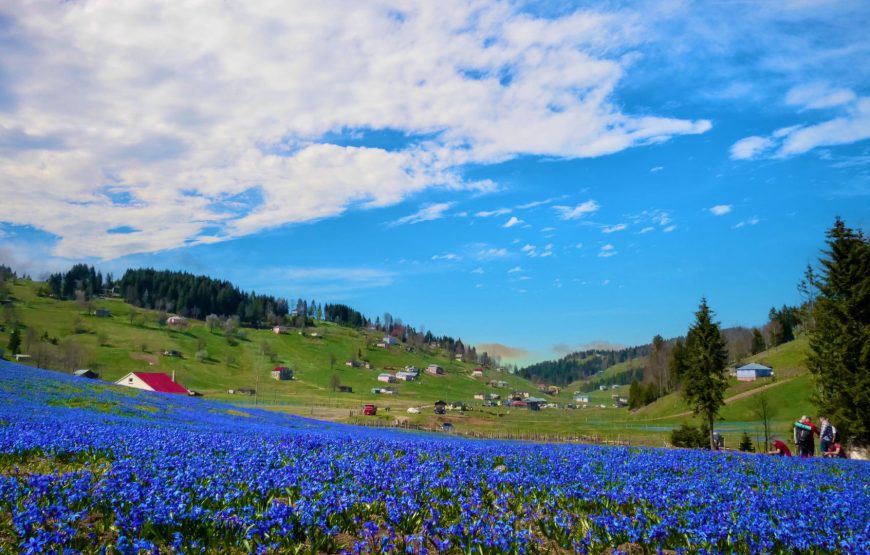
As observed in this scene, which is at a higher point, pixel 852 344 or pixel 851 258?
pixel 851 258

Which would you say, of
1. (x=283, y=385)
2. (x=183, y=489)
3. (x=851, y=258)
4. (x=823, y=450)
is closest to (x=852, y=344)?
(x=851, y=258)

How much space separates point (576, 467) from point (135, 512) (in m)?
11.2

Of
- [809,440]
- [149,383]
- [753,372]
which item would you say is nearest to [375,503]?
[809,440]

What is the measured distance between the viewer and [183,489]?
31.2ft

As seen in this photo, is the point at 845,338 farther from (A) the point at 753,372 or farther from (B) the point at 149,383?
(A) the point at 753,372

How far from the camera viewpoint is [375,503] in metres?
9.87

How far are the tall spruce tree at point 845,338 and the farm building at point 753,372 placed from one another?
11879 cm

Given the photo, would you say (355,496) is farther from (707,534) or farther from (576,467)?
(576,467)

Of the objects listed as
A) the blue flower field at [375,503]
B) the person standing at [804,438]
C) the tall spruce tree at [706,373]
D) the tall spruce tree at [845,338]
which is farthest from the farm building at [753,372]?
the blue flower field at [375,503]

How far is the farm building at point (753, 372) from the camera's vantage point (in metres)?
143

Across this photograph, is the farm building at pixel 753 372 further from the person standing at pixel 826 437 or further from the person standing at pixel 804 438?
the person standing at pixel 804 438

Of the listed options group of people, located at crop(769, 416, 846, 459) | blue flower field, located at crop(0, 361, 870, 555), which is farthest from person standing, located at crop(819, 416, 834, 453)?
blue flower field, located at crop(0, 361, 870, 555)

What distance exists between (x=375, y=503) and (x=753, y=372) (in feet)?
531

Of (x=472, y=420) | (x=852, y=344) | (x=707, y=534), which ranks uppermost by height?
(x=852, y=344)
